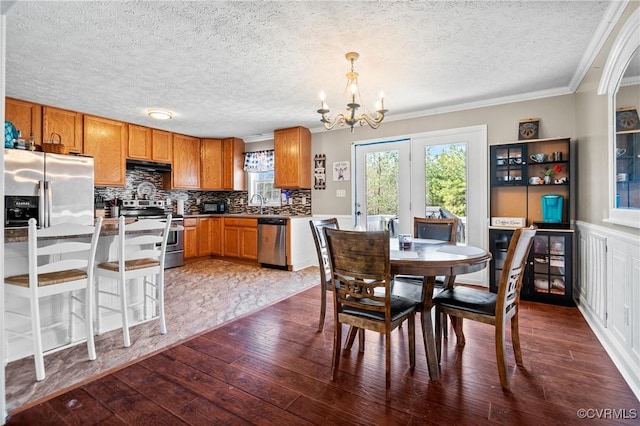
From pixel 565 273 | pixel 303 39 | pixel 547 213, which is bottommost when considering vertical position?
pixel 565 273

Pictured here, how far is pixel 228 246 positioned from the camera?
5832 mm

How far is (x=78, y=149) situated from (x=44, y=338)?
3006mm

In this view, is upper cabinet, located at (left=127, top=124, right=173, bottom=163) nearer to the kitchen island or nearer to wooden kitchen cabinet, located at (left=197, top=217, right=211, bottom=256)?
wooden kitchen cabinet, located at (left=197, top=217, right=211, bottom=256)

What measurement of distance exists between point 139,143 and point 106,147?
51 cm

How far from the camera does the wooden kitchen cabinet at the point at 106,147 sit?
445cm

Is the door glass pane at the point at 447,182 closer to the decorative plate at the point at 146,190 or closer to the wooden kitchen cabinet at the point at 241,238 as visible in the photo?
the wooden kitchen cabinet at the point at 241,238

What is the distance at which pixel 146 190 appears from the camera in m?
5.56

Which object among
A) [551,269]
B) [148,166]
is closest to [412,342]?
[551,269]

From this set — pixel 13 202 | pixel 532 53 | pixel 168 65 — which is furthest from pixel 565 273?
pixel 13 202

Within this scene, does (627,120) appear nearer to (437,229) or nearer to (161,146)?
(437,229)

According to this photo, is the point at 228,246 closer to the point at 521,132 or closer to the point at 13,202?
the point at 13,202

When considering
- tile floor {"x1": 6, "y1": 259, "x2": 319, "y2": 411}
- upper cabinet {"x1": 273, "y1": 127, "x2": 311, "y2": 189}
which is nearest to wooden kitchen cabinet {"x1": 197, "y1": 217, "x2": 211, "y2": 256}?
tile floor {"x1": 6, "y1": 259, "x2": 319, "y2": 411}

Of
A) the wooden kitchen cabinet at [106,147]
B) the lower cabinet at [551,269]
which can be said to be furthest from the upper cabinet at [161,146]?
the lower cabinet at [551,269]

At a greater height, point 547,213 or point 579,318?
point 547,213
